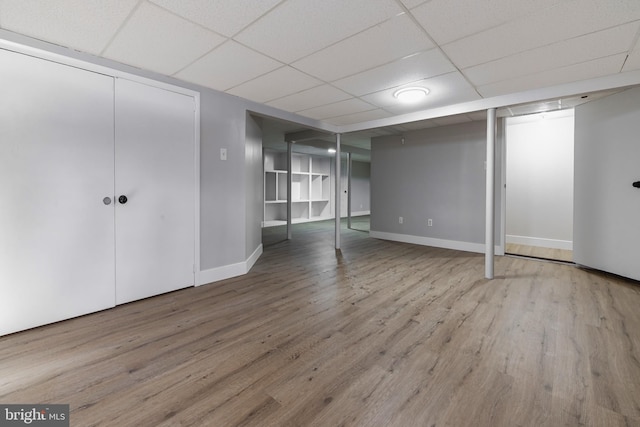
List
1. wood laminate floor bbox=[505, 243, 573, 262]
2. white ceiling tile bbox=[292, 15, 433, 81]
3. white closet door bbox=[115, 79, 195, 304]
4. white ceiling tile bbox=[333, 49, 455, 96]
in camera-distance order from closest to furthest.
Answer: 1. white ceiling tile bbox=[292, 15, 433, 81]
2. white ceiling tile bbox=[333, 49, 455, 96]
3. white closet door bbox=[115, 79, 195, 304]
4. wood laminate floor bbox=[505, 243, 573, 262]

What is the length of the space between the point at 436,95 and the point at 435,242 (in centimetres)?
287

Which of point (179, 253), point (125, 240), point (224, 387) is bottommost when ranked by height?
point (224, 387)

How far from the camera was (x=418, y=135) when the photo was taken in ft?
17.6

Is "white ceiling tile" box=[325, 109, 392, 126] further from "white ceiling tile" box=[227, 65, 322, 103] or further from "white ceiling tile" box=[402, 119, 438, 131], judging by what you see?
"white ceiling tile" box=[227, 65, 322, 103]

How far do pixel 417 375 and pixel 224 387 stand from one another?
1.04m

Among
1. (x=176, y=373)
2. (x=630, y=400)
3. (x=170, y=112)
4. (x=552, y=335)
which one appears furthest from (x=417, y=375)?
(x=170, y=112)

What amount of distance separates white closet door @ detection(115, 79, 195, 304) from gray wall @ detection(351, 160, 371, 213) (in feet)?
27.8

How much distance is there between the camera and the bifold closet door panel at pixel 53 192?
6.41 ft

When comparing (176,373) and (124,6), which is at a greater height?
(124,6)

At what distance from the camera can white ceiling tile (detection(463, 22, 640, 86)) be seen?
6.38 feet

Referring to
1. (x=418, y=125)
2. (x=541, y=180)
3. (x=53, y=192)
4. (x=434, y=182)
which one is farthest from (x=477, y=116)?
(x=53, y=192)

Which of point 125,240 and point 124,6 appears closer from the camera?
point 124,6

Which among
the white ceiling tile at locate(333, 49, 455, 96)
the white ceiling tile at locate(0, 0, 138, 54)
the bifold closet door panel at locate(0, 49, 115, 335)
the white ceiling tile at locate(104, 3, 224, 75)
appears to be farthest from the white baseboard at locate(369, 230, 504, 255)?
the white ceiling tile at locate(0, 0, 138, 54)

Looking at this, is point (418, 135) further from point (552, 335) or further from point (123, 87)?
point (123, 87)
